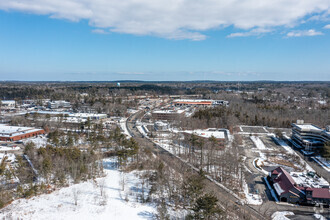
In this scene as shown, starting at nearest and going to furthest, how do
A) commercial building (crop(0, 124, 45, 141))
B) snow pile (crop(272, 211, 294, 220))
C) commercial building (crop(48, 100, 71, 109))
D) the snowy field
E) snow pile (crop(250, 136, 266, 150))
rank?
the snowy field → snow pile (crop(272, 211, 294, 220)) → snow pile (crop(250, 136, 266, 150)) → commercial building (crop(0, 124, 45, 141)) → commercial building (crop(48, 100, 71, 109))

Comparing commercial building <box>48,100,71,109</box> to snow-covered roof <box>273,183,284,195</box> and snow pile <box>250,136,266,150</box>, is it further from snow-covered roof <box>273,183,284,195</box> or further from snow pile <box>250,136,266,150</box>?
snow-covered roof <box>273,183,284,195</box>

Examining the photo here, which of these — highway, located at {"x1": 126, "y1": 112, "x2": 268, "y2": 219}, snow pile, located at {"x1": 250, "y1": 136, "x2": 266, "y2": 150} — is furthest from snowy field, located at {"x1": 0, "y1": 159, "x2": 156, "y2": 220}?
snow pile, located at {"x1": 250, "y1": 136, "x2": 266, "y2": 150}

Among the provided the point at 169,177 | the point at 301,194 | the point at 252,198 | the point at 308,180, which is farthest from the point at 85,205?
the point at 308,180

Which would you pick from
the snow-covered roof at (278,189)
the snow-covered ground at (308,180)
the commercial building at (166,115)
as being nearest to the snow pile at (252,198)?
the snow-covered roof at (278,189)

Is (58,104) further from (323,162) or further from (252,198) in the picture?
(323,162)

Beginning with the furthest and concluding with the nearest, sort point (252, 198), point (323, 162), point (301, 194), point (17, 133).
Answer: point (17, 133)
point (323, 162)
point (252, 198)
point (301, 194)

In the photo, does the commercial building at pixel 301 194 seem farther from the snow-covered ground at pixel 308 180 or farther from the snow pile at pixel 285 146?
the snow pile at pixel 285 146

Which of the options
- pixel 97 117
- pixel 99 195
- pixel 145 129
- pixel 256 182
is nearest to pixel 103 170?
pixel 99 195

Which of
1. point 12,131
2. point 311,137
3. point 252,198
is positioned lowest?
point 252,198

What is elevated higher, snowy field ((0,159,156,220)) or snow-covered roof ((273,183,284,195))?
snow-covered roof ((273,183,284,195))

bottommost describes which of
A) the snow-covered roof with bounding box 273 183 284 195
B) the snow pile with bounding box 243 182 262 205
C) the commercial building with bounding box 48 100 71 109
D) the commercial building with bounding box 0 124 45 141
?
the snow pile with bounding box 243 182 262 205
